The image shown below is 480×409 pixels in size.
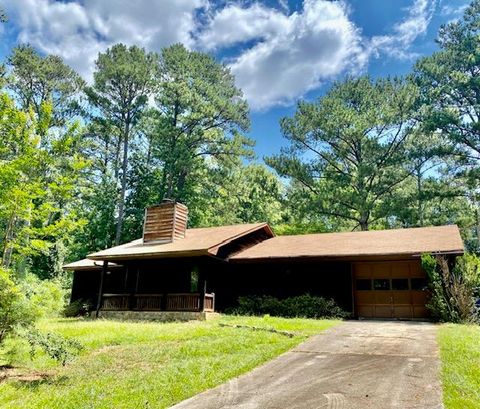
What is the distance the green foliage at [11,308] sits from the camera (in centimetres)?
641

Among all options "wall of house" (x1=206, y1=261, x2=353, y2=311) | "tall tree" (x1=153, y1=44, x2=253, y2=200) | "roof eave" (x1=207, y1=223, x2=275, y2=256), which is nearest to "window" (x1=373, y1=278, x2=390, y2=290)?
"wall of house" (x1=206, y1=261, x2=353, y2=311)

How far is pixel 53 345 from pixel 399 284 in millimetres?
12669

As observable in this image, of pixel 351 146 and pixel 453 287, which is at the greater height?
pixel 351 146

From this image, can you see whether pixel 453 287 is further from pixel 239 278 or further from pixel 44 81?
pixel 44 81

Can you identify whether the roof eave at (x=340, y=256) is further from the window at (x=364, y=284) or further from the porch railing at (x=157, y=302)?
the porch railing at (x=157, y=302)

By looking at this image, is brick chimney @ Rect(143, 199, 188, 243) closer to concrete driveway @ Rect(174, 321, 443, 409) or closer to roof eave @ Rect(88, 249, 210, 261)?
roof eave @ Rect(88, 249, 210, 261)

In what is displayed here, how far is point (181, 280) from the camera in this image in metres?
17.9

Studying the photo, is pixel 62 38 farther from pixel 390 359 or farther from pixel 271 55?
pixel 390 359

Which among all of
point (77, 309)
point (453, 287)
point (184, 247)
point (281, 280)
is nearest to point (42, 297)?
point (184, 247)

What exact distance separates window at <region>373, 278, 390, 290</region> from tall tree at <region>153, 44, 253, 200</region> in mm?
18620

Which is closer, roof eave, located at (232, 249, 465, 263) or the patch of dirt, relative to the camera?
the patch of dirt

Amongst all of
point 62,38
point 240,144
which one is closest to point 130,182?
point 240,144

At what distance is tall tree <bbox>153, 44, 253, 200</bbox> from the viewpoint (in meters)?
30.8

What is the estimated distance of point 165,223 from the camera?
19656mm
